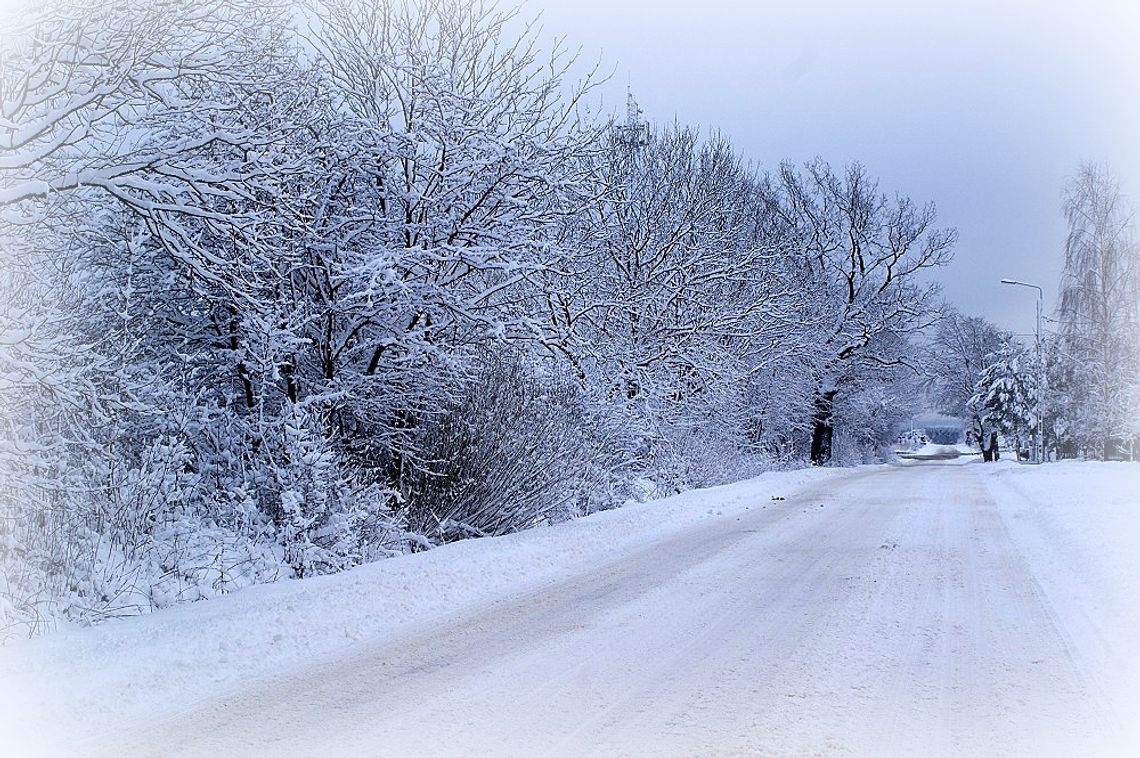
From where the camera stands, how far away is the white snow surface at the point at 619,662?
4.66 metres

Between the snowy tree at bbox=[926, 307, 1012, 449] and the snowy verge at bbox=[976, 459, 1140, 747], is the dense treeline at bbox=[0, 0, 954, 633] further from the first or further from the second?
the snowy tree at bbox=[926, 307, 1012, 449]

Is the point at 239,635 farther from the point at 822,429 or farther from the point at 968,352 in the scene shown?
the point at 968,352

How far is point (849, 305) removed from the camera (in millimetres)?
41469

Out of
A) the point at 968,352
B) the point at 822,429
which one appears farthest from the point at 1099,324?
the point at 968,352

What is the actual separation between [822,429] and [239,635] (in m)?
38.6

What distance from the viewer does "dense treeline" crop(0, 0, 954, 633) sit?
792cm

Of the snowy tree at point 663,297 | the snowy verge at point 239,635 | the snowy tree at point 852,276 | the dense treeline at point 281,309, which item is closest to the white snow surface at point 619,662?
the snowy verge at point 239,635

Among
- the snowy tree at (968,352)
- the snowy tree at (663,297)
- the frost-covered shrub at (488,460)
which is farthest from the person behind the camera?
the snowy tree at (968,352)

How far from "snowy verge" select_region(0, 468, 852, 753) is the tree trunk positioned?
106ft

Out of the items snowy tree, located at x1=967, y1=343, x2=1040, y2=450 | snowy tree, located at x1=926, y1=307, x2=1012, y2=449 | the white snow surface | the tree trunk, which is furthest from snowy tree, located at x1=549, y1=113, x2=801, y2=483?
snowy tree, located at x1=926, y1=307, x2=1012, y2=449

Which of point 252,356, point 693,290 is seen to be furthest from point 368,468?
point 693,290

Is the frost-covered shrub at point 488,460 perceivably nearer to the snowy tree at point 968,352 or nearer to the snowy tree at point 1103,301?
the snowy tree at point 1103,301

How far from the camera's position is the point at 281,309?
10688 millimetres

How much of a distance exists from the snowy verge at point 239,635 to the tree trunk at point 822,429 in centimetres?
3225
